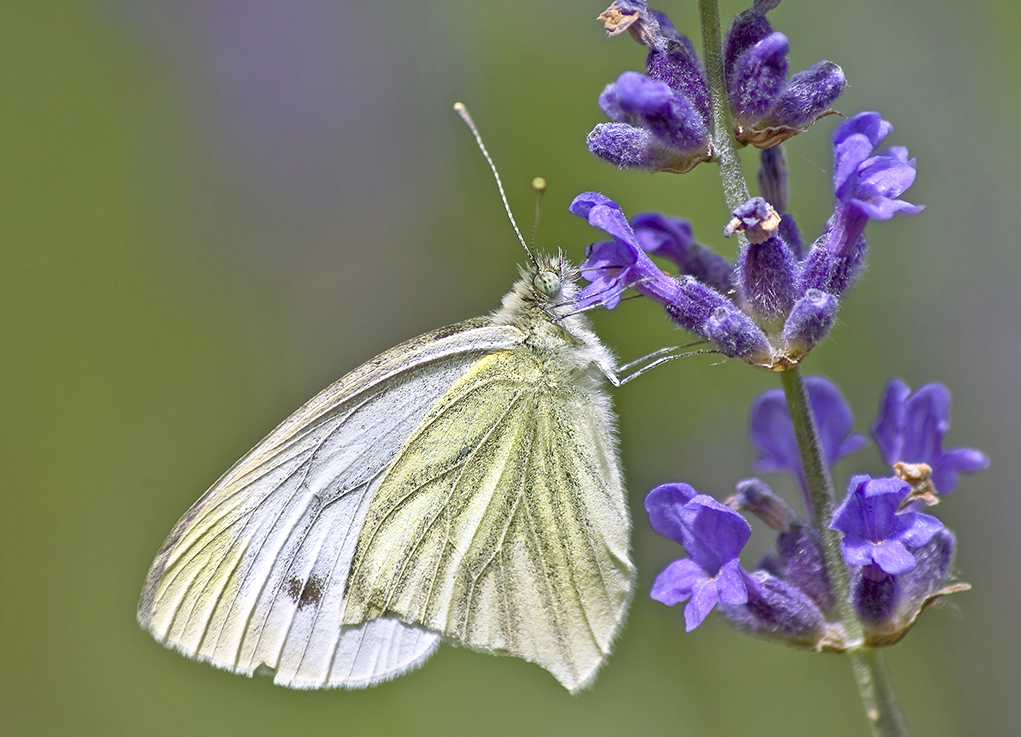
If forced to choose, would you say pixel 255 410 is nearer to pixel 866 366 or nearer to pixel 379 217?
pixel 379 217

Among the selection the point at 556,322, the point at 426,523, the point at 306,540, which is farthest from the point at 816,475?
the point at 306,540

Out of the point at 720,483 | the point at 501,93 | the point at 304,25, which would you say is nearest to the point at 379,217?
the point at 501,93

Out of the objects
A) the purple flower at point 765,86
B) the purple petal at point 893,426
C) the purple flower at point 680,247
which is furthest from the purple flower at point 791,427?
the purple flower at point 765,86

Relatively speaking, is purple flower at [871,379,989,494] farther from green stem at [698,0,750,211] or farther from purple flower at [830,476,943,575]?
green stem at [698,0,750,211]

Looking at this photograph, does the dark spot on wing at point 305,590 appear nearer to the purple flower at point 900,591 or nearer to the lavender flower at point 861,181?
the purple flower at point 900,591

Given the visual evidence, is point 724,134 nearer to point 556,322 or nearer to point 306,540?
point 556,322
